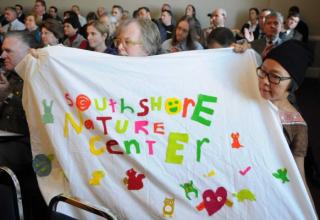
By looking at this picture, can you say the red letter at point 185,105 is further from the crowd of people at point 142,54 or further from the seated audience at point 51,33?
the seated audience at point 51,33

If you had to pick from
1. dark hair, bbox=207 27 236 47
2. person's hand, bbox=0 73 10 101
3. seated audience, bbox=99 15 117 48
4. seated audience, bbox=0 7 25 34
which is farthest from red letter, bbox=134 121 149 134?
seated audience, bbox=0 7 25 34

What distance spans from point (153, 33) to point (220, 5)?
18.5 feet

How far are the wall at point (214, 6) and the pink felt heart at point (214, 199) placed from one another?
6.00 metres

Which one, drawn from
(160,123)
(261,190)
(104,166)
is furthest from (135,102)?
(261,190)

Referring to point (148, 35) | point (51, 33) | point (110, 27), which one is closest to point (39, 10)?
point (110, 27)

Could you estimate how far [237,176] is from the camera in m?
1.70

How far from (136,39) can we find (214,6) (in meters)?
5.80

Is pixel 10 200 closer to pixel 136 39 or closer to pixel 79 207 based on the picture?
pixel 79 207

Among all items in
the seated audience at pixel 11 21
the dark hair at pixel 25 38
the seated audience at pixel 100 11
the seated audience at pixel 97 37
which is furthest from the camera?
the seated audience at pixel 100 11

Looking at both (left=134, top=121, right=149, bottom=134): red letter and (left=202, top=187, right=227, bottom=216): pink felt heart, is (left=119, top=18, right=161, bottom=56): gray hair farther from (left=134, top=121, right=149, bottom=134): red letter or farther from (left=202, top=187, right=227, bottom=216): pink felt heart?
(left=202, top=187, right=227, bottom=216): pink felt heart

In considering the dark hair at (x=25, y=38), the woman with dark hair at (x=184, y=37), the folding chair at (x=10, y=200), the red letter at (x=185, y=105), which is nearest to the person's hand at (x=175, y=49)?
the woman with dark hair at (x=184, y=37)

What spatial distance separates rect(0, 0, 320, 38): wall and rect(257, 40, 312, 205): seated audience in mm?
5849

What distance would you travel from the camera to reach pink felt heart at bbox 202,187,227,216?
173cm

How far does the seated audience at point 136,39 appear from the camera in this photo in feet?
7.08
